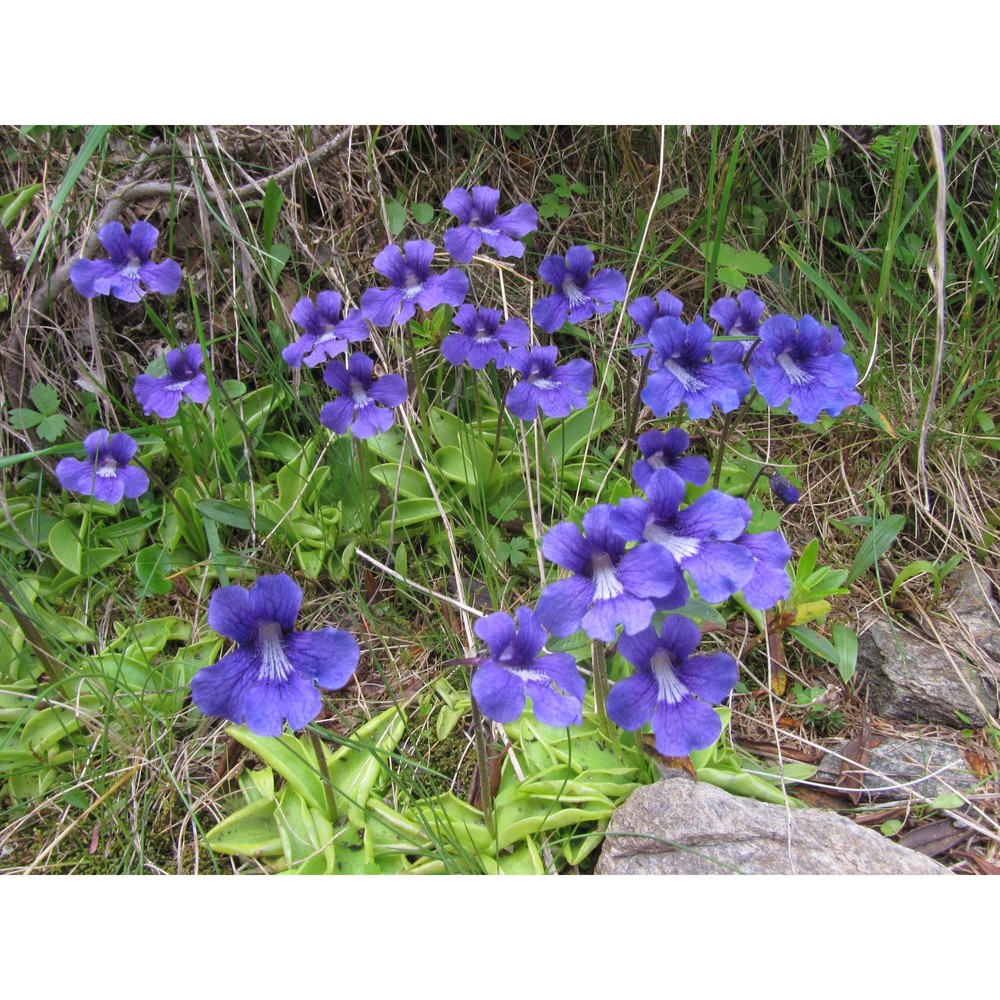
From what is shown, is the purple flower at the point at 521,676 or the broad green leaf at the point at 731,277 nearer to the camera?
the purple flower at the point at 521,676

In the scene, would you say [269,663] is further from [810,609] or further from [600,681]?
[810,609]

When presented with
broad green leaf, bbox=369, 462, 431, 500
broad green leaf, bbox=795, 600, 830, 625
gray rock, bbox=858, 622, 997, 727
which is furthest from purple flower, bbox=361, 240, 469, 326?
gray rock, bbox=858, 622, 997, 727

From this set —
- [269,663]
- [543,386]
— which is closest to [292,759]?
[269,663]

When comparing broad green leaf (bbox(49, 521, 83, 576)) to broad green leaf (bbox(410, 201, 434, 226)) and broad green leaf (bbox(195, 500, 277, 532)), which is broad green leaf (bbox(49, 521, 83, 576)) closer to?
broad green leaf (bbox(195, 500, 277, 532))

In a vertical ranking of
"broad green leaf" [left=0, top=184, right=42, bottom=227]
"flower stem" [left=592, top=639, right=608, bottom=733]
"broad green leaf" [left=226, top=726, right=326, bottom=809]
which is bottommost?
"broad green leaf" [left=226, top=726, right=326, bottom=809]

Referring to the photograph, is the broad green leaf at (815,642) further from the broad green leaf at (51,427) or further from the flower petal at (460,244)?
the broad green leaf at (51,427)

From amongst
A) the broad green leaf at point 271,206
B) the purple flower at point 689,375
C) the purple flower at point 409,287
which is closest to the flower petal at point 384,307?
the purple flower at point 409,287
